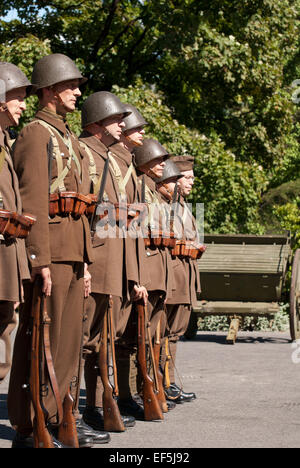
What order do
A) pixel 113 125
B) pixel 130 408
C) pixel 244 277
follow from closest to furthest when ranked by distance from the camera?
pixel 113 125, pixel 130 408, pixel 244 277

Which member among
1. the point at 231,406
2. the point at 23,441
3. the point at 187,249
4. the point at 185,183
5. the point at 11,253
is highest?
the point at 185,183

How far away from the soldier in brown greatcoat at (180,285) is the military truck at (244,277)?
17.9 ft

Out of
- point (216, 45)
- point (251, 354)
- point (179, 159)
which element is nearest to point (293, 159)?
point (216, 45)

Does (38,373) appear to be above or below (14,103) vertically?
below

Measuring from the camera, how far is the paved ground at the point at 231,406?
20.6ft

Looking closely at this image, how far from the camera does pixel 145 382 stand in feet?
23.9

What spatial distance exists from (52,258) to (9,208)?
62 centimetres

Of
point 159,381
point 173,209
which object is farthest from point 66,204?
point 173,209

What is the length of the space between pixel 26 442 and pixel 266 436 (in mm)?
1649

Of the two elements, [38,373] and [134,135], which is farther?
[134,135]

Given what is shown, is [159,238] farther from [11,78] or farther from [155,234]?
[11,78]

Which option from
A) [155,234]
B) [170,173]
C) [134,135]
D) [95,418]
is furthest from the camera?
[170,173]

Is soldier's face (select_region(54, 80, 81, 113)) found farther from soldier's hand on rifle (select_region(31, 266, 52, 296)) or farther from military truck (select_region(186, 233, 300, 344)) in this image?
military truck (select_region(186, 233, 300, 344))

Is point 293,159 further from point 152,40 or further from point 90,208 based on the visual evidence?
point 90,208
